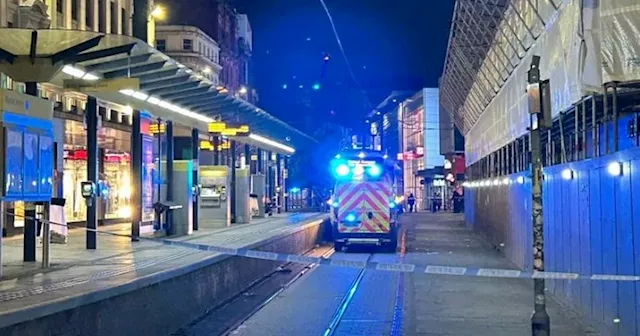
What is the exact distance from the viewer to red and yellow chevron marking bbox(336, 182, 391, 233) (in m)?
30.4

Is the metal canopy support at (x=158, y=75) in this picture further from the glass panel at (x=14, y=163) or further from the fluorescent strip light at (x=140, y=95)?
the glass panel at (x=14, y=163)

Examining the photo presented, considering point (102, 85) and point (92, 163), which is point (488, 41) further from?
point (102, 85)

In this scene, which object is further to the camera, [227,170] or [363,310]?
[227,170]

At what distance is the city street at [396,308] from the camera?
13680 millimetres

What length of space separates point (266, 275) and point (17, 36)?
10.5 meters

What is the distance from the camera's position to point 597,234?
1186 cm

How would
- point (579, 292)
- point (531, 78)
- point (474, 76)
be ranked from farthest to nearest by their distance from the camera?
point (474, 76) < point (579, 292) < point (531, 78)

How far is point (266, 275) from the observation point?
23031mm

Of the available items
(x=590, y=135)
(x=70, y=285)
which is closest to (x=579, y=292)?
(x=590, y=135)

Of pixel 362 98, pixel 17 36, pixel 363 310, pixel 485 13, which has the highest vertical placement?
pixel 362 98

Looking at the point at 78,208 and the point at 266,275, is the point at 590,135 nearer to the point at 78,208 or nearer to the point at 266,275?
the point at 266,275

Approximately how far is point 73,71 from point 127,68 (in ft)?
5.82

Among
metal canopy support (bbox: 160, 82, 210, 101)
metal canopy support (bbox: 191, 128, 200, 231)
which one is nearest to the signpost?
metal canopy support (bbox: 160, 82, 210, 101)

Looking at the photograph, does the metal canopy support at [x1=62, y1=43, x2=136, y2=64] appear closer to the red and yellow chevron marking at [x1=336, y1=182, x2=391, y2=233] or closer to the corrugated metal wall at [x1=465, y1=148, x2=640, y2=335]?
the corrugated metal wall at [x1=465, y1=148, x2=640, y2=335]
